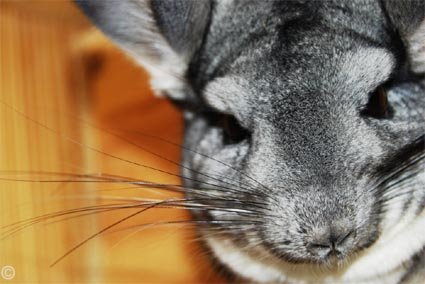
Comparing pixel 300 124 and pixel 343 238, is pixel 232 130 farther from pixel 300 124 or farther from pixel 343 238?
pixel 343 238

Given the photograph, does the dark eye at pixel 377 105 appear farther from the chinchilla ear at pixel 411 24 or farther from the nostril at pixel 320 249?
the nostril at pixel 320 249

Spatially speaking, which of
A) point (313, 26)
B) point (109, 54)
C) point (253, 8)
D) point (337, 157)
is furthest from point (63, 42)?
point (337, 157)

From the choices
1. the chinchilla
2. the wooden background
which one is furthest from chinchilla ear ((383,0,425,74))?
the wooden background

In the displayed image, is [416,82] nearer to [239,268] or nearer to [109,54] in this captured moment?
[239,268]

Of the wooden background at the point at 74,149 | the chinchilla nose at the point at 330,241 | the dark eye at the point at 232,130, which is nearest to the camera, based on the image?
the chinchilla nose at the point at 330,241

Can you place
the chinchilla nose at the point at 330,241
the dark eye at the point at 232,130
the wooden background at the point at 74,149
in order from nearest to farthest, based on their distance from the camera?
the chinchilla nose at the point at 330,241 → the dark eye at the point at 232,130 → the wooden background at the point at 74,149

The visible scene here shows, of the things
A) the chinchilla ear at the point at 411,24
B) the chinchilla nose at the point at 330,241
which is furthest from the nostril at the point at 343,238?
the chinchilla ear at the point at 411,24

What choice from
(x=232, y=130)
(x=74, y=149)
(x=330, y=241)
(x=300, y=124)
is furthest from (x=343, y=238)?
(x=74, y=149)

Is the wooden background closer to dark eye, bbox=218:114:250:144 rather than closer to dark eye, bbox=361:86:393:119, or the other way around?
dark eye, bbox=218:114:250:144
